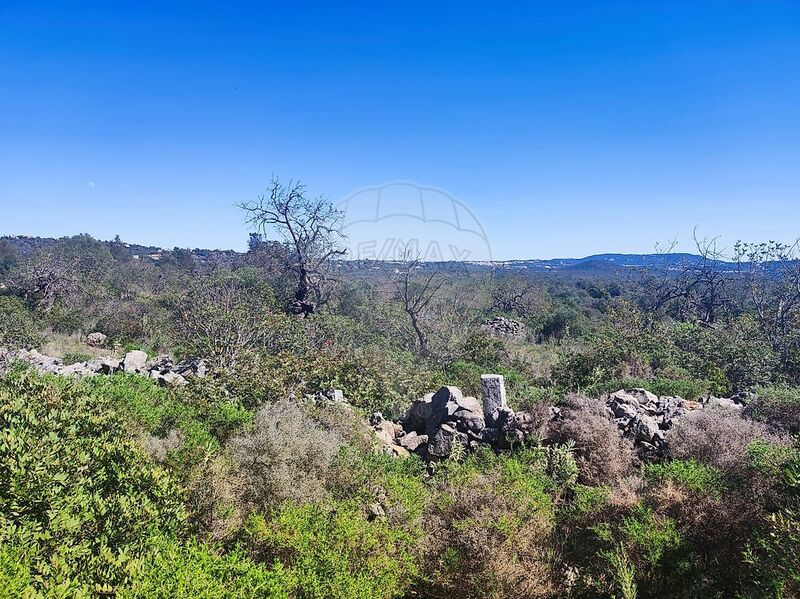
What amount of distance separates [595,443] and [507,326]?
23.4 m

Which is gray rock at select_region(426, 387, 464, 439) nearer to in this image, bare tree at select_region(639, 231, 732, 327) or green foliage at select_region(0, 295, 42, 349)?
green foliage at select_region(0, 295, 42, 349)

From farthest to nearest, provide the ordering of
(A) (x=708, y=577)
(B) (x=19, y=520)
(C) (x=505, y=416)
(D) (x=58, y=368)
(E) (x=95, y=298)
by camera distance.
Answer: (E) (x=95, y=298)
(D) (x=58, y=368)
(C) (x=505, y=416)
(A) (x=708, y=577)
(B) (x=19, y=520)

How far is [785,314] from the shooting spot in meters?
22.0

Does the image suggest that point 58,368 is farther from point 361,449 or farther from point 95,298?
point 95,298

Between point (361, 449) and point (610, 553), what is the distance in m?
3.67

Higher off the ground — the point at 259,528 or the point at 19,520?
the point at 19,520

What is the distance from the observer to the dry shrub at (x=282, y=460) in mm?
5355

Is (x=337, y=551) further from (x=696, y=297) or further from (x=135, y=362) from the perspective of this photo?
(x=696, y=297)

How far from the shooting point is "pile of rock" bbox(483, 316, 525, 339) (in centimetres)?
2869

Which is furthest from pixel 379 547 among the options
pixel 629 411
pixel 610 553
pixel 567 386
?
pixel 567 386

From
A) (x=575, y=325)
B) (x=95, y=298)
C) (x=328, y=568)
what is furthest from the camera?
(x=575, y=325)

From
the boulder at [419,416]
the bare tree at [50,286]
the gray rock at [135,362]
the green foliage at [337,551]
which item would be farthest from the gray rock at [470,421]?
the bare tree at [50,286]

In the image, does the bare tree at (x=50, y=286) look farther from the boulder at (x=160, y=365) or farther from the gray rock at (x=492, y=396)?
the gray rock at (x=492, y=396)

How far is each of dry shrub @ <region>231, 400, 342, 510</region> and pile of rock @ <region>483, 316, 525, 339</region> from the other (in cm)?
2275
